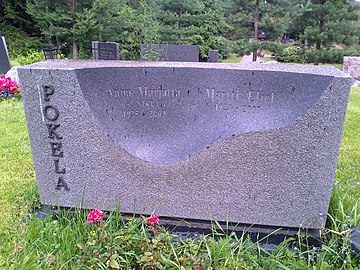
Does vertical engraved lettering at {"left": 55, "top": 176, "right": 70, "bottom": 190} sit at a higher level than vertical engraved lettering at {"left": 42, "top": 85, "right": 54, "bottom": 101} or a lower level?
lower

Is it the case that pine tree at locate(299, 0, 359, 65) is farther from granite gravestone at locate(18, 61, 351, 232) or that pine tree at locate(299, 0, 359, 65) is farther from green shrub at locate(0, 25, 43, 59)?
granite gravestone at locate(18, 61, 351, 232)

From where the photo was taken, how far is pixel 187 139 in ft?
8.79

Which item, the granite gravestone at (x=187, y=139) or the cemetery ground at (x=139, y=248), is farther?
the granite gravestone at (x=187, y=139)

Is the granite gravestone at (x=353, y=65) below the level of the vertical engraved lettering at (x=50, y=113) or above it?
below

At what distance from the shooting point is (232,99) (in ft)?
8.24

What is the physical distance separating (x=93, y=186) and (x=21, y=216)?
0.65 m

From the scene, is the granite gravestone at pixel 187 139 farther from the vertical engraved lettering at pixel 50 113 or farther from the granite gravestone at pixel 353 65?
the granite gravestone at pixel 353 65

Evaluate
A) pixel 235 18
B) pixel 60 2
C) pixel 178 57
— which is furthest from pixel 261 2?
pixel 60 2

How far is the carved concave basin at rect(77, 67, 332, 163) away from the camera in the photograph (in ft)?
8.00

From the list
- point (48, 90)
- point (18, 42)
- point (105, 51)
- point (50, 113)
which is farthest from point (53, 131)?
point (18, 42)

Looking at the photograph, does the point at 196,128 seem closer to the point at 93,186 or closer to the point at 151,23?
the point at 93,186

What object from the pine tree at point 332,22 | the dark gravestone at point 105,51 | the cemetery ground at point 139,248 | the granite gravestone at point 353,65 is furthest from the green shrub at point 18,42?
the cemetery ground at point 139,248

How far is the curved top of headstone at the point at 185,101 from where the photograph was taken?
7.98ft

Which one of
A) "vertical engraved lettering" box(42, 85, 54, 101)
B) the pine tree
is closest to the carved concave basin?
"vertical engraved lettering" box(42, 85, 54, 101)
